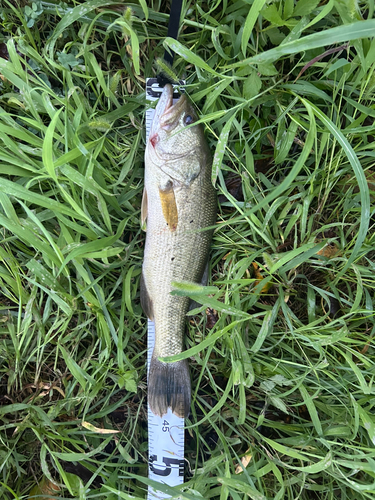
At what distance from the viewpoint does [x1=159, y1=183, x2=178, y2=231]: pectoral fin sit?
1.81 metres

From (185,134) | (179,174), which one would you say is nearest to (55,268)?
(179,174)

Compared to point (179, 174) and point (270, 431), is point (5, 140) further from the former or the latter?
point (270, 431)

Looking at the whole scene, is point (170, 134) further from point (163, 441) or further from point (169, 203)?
point (163, 441)

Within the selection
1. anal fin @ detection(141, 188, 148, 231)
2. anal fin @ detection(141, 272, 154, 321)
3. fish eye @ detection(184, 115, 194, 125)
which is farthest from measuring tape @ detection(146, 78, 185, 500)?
anal fin @ detection(141, 188, 148, 231)

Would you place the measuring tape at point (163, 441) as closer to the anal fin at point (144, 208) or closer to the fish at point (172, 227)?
the fish at point (172, 227)

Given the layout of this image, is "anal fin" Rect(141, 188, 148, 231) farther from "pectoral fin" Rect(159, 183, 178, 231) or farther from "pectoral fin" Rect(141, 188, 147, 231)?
"pectoral fin" Rect(159, 183, 178, 231)

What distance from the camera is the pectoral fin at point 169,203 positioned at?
181 cm

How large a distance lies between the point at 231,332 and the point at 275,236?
2.15 ft

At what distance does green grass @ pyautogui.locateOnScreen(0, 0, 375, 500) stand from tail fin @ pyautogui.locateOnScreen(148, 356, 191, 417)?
103 millimetres

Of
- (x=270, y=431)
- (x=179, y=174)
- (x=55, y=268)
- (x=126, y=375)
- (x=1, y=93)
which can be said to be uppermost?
(x=1, y=93)

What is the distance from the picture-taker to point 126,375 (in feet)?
6.15

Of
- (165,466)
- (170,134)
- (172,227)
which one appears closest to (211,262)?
(172,227)

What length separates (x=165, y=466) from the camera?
6.56 feet

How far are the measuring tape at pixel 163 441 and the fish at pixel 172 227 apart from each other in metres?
0.08
